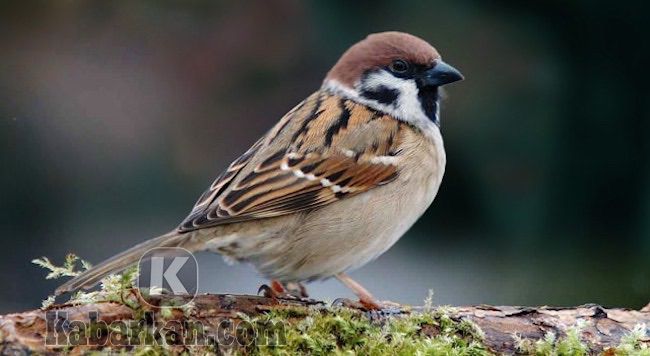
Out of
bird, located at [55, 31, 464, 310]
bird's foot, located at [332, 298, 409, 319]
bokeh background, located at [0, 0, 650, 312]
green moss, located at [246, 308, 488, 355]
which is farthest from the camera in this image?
bokeh background, located at [0, 0, 650, 312]

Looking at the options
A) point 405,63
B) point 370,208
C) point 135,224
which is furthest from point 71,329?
point 135,224

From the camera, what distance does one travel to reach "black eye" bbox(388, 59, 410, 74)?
16.4 feet

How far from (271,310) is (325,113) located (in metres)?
1.24

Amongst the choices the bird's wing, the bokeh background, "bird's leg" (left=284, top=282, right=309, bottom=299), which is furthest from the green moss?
the bokeh background

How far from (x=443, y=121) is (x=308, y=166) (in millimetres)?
3667

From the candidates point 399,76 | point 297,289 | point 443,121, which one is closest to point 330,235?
point 297,289

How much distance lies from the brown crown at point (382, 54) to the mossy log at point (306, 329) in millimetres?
1389

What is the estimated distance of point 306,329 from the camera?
395 cm

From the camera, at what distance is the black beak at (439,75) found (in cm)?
493

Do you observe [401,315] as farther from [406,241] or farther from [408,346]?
[406,241]

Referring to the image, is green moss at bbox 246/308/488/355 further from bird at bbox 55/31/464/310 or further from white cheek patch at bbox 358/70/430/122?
white cheek patch at bbox 358/70/430/122

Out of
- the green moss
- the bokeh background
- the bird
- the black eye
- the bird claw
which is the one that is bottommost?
the green moss

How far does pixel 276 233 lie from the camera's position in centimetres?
448

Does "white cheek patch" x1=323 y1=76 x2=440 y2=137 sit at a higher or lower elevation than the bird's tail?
higher
